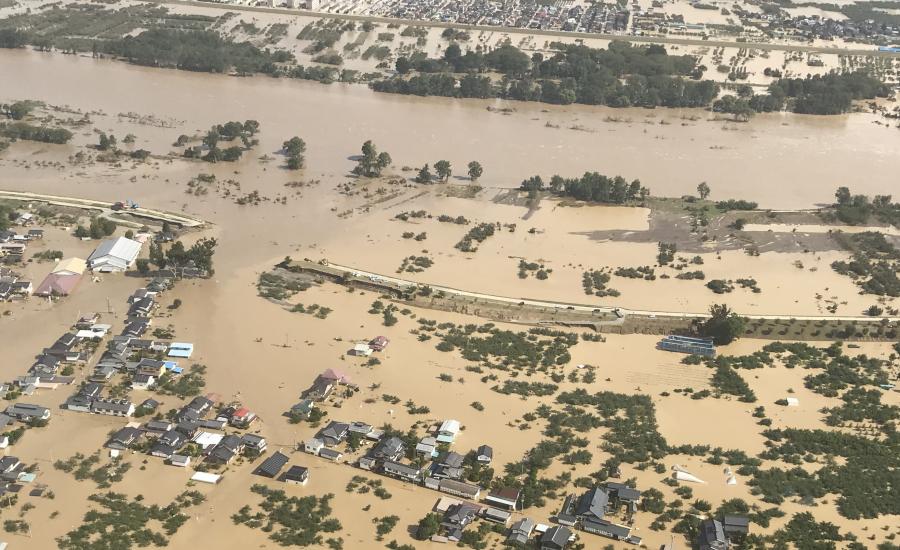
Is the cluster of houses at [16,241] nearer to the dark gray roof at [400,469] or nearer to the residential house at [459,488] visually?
the dark gray roof at [400,469]

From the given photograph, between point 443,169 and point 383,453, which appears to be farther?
point 443,169

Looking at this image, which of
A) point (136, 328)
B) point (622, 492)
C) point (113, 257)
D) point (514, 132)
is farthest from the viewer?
point (514, 132)

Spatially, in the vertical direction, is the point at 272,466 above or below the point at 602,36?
below

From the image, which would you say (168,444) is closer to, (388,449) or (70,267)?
(388,449)

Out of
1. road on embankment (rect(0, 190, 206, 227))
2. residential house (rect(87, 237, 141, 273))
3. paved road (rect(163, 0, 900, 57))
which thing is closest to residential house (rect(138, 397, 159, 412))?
residential house (rect(87, 237, 141, 273))

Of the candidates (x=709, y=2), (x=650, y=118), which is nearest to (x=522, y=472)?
(x=650, y=118)

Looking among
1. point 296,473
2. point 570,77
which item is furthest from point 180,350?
point 570,77

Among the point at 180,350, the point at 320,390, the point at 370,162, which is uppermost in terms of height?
the point at 370,162
